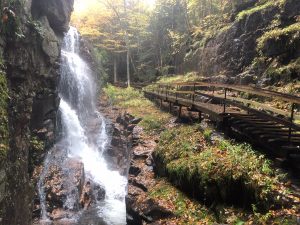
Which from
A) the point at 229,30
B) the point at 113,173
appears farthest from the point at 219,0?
the point at 113,173

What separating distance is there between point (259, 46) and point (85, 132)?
12.8 metres

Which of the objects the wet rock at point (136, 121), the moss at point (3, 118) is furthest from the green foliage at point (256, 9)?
the moss at point (3, 118)

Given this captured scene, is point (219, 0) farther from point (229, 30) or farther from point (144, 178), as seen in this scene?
point (144, 178)

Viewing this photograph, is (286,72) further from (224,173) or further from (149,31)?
(149,31)

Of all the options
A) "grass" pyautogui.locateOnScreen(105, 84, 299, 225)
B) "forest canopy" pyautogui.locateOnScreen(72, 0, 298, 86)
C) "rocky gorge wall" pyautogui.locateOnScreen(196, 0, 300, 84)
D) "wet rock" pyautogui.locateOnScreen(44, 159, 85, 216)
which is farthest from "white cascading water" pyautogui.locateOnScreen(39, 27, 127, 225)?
"rocky gorge wall" pyautogui.locateOnScreen(196, 0, 300, 84)

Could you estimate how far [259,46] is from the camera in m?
18.5

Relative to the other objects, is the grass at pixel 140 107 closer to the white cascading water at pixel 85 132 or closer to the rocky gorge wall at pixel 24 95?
the white cascading water at pixel 85 132

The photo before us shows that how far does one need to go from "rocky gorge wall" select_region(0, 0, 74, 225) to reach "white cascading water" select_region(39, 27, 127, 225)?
5.72 feet

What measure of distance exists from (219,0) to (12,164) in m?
25.4

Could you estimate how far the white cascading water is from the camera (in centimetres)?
1589

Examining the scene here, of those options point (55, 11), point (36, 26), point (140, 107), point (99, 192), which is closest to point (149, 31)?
point (140, 107)

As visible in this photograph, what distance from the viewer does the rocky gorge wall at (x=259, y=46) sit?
1611 centimetres

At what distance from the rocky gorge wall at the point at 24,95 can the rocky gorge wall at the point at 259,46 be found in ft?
36.8

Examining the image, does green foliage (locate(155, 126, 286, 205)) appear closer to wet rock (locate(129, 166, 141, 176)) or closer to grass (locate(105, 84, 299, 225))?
grass (locate(105, 84, 299, 225))
